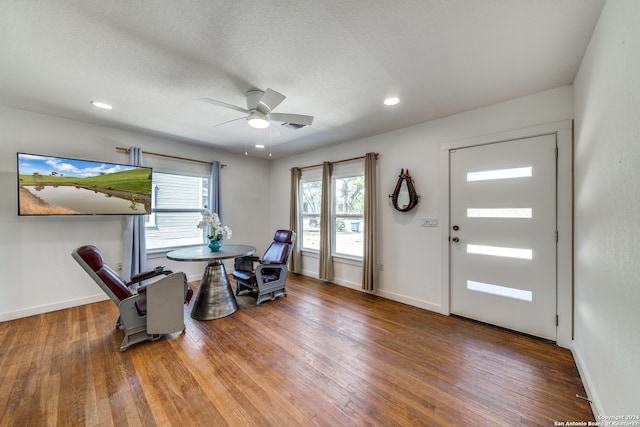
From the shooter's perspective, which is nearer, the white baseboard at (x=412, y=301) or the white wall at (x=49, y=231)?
the white wall at (x=49, y=231)

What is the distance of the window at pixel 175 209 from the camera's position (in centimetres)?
405

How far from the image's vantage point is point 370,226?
3.78 meters

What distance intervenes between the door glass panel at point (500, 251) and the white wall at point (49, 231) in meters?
4.70

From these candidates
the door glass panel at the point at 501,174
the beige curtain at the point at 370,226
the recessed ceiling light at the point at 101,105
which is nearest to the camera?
the door glass panel at the point at 501,174

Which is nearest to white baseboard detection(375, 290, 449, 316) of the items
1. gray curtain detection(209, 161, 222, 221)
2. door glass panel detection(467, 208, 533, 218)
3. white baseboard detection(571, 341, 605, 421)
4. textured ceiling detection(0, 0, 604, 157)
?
white baseboard detection(571, 341, 605, 421)

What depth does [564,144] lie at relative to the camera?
2.32m

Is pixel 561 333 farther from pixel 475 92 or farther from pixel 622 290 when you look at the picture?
pixel 475 92

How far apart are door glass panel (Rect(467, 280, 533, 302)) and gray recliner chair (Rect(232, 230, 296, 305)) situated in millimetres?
2508

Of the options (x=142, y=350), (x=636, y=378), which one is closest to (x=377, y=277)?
(x=636, y=378)

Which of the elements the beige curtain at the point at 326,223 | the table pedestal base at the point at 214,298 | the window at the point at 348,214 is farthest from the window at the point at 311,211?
the table pedestal base at the point at 214,298

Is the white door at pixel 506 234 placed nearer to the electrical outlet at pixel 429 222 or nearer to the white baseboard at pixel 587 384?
the electrical outlet at pixel 429 222

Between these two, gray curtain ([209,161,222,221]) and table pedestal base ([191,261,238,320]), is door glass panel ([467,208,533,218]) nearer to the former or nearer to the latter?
table pedestal base ([191,261,238,320])

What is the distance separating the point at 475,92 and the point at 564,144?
0.98 m

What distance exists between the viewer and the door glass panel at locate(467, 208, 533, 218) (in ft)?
8.32
